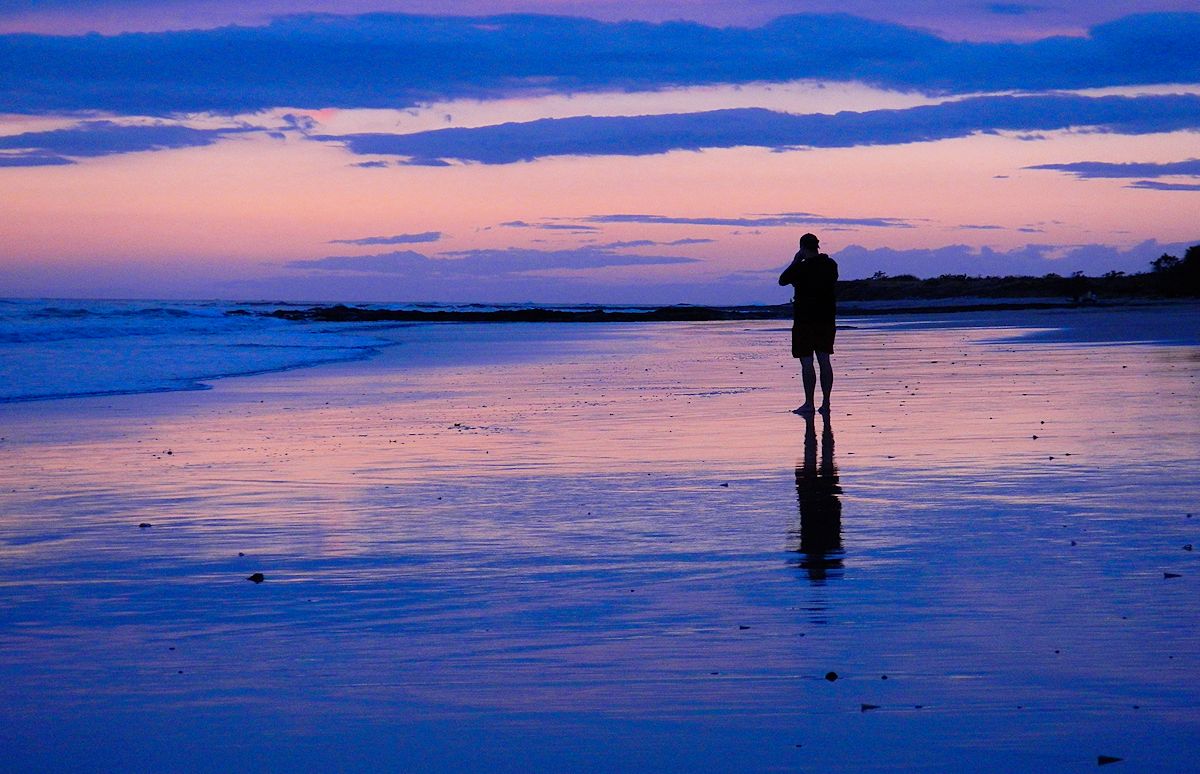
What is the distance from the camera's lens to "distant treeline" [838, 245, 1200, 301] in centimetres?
7912

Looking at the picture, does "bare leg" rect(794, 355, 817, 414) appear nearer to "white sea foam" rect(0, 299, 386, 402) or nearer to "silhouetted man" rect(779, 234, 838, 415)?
"silhouetted man" rect(779, 234, 838, 415)

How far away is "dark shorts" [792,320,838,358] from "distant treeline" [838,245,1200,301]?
64.6 m

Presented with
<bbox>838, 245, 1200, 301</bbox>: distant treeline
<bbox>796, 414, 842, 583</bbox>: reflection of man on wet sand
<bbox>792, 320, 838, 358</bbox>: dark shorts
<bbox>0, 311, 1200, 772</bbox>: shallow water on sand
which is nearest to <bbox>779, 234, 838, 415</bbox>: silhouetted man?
<bbox>792, 320, 838, 358</bbox>: dark shorts

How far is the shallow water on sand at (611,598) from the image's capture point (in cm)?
415

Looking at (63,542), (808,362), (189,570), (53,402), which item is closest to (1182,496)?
(189,570)

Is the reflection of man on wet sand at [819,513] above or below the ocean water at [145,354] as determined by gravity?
below

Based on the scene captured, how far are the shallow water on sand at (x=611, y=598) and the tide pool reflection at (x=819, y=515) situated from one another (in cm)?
4

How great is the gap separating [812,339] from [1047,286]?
273 feet

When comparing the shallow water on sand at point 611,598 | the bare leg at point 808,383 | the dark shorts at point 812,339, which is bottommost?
the shallow water on sand at point 611,598

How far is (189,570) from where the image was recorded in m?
6.73

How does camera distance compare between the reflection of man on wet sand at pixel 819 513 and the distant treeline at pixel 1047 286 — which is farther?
the distant treeline at pixel 1047 286

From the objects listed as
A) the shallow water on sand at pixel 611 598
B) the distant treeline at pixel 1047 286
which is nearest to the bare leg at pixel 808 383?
the shallow water on sand at pixel 611 598

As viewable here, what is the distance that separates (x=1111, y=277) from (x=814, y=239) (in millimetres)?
82184

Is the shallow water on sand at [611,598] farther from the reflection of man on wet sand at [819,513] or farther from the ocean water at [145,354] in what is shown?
the ocean water at [145,354]
